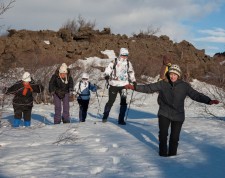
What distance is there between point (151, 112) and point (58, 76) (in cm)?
759

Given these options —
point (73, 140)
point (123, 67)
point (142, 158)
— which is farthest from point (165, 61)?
point (142, 158)

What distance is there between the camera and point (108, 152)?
20.0 ft

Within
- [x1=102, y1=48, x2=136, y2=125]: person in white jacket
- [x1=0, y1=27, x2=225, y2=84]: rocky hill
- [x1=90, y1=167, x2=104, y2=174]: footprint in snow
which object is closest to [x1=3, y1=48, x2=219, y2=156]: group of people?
[x1=102, y1=48, x2=136, y2=125]: person in white jacket

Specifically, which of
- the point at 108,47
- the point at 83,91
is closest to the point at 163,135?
the point at 83,91

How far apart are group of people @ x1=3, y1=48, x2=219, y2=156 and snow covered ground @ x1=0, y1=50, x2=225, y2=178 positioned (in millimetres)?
410

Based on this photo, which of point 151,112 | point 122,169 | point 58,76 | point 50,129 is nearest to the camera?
point 122,169

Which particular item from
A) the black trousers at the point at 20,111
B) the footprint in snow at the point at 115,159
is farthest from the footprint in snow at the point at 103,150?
the black trousers at the point at 20,111

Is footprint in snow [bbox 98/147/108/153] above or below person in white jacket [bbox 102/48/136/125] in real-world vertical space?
below

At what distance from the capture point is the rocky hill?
31795mm

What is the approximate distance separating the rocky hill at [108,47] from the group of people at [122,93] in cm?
1849

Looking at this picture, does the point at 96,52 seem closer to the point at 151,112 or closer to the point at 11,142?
the point at 151,112

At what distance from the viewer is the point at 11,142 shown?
22.8ft

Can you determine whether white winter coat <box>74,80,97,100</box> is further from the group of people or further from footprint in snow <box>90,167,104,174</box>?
footprint in snow <box>90,167,104,174</box>

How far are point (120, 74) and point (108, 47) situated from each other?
28.2 metres
